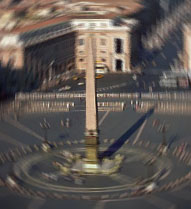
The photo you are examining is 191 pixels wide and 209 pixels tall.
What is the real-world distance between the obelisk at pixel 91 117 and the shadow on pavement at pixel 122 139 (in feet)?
6.44

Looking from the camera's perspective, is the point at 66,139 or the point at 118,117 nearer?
the point at 66,139

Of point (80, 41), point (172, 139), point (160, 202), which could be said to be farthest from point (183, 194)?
point (80, 41)

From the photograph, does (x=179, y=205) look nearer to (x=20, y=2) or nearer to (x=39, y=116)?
(x=39, y=116)

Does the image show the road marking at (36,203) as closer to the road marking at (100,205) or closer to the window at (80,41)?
the road marking at (100,205)

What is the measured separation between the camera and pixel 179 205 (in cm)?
2545

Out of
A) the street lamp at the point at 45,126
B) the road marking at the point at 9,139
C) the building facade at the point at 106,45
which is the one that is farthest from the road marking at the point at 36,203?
the building facade at the point at 106,45

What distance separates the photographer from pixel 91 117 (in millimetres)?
29359

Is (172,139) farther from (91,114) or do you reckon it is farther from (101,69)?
(101,69)

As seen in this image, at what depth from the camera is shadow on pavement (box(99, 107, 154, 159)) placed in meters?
32.7

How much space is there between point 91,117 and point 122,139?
6970 mm

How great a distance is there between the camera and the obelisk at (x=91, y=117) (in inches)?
1153

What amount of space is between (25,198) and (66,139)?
10157 mm

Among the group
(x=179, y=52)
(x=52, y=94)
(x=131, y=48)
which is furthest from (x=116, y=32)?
(x=52, y=94)

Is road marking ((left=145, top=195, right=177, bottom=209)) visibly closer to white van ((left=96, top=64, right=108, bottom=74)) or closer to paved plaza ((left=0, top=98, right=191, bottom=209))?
paved plaza ((left=0, top=98, right=191, bottom=209))
